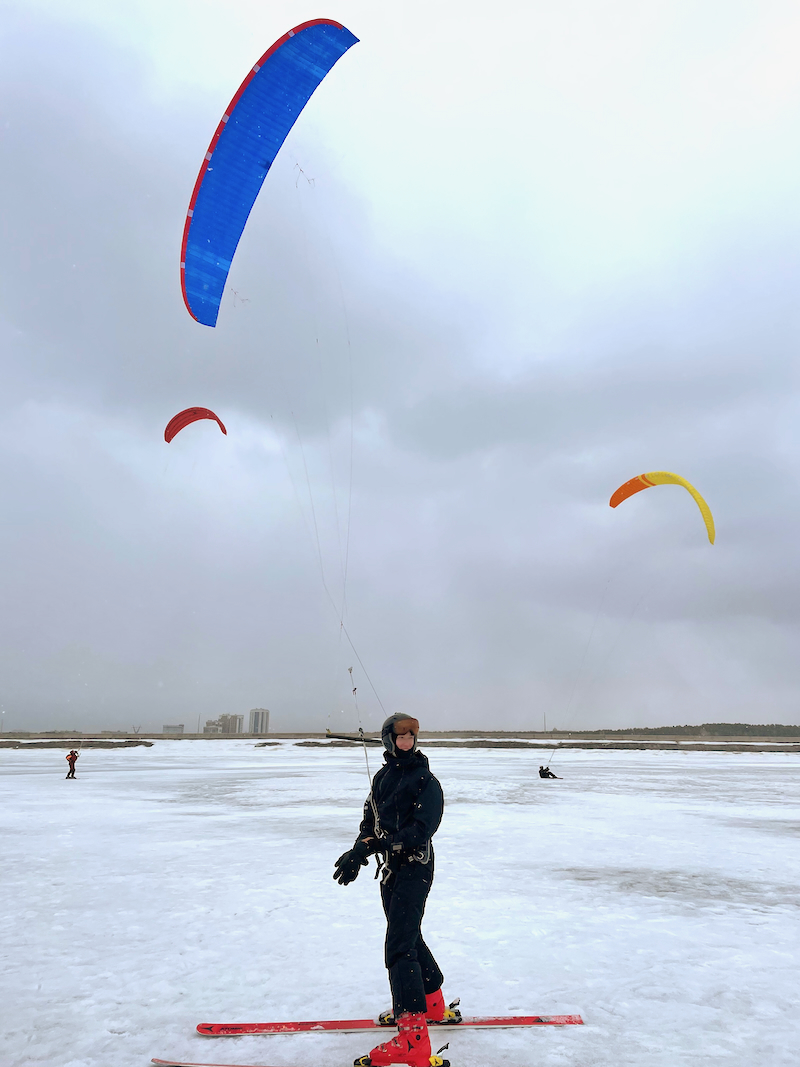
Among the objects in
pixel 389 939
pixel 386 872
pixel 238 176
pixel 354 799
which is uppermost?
pixel 238 176

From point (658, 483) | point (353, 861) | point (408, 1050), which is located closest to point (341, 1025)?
point (408, 1050)

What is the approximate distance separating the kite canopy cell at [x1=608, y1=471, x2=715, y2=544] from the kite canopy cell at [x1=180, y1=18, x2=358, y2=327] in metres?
16.7

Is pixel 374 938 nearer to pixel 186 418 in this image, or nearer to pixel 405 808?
pixel 405 808

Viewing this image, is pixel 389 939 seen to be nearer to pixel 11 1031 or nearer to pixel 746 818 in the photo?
pixel 11 1031

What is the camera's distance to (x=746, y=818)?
494 inches

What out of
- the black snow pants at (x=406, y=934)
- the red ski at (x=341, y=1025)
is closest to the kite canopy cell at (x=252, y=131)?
the black snow pants at (x=406, y=934)

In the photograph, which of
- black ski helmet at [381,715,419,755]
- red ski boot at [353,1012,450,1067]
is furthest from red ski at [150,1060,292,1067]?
black ski helmet at [381,715,419,755]

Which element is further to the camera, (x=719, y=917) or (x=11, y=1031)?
(x=719, y=917)

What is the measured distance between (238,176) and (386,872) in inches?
334

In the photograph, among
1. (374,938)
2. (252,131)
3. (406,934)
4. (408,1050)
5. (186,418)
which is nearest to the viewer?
(408,1050)

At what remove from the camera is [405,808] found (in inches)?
143

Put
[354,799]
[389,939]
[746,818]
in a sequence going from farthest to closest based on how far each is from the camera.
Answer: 1. [354,799]
2. [746,818]
3. [389,939]

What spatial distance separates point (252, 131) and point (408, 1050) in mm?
9488

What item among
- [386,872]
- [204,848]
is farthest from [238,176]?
[204,848]
